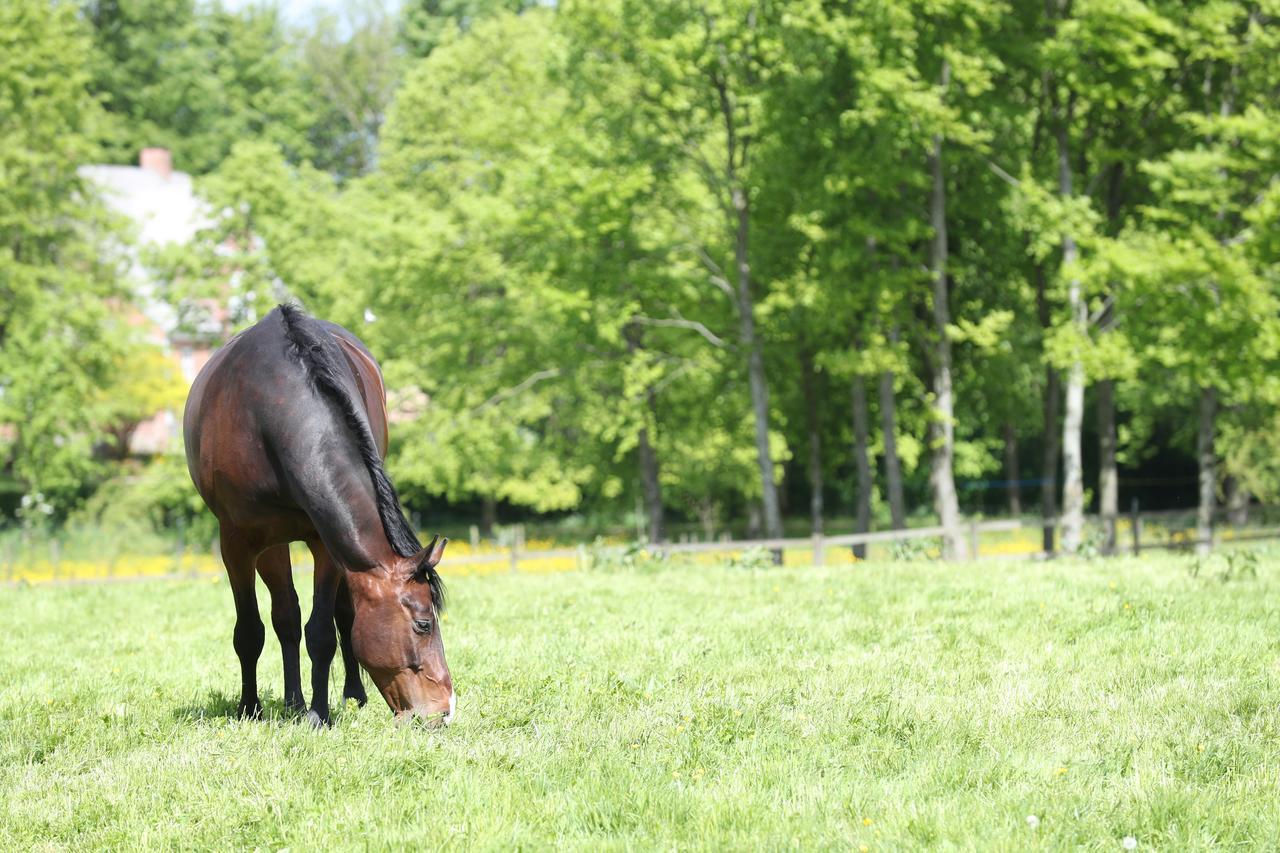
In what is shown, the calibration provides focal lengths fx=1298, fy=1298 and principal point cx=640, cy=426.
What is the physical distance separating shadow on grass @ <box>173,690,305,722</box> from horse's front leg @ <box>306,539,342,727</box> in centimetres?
16

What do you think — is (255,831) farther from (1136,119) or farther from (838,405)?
(838,405)

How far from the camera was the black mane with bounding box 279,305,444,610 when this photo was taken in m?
6.96

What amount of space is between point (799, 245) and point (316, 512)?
963 inches

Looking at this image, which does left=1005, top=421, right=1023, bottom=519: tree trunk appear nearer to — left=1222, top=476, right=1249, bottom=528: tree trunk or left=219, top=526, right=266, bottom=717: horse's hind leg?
left=1222, top=476, right=1249, bottom=528: tree trunk

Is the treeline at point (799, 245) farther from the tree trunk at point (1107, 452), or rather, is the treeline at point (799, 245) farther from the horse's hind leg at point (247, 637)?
the horse's hind leg at point (247, 637)

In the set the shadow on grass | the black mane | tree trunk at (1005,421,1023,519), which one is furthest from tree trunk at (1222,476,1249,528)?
the black mane

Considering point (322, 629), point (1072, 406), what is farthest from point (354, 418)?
point (1072, 406)

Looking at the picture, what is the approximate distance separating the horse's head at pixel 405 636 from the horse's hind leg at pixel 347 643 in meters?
1.13

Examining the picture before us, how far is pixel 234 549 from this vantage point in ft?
25.4

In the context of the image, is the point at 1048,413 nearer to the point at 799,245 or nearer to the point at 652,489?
the point at 799,245

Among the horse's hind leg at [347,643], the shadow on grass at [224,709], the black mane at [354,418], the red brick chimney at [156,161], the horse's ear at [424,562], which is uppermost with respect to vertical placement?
the red brick chimney at [156,161]

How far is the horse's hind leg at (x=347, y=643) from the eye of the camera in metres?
8.03

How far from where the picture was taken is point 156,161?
59.1 meters

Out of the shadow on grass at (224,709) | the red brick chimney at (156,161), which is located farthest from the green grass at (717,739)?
the red brick chimney at (156,161)
